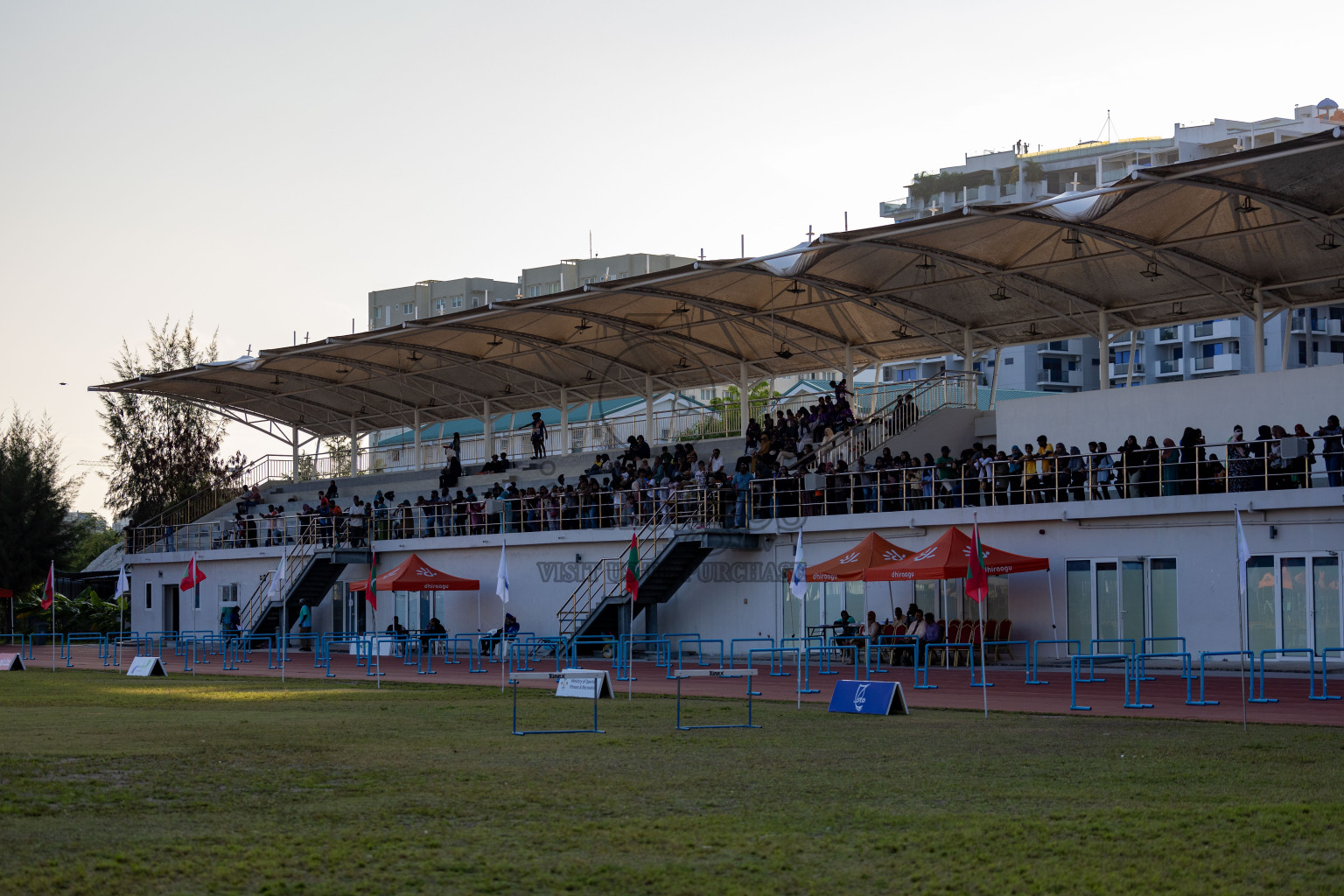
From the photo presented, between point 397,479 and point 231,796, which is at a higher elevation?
point 397,479

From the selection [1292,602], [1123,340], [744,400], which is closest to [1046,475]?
[1292,602]

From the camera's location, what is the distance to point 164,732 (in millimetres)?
17531

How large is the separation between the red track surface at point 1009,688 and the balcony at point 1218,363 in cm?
7949

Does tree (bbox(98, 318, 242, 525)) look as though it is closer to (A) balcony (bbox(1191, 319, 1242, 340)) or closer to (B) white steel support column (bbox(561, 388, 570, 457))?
(B) white steel support column (bbox(561, 388, 570, 457))

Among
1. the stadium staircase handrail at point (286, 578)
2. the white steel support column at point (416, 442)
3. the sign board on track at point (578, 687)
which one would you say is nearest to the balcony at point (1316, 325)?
the white steel support column at point (416, 442)

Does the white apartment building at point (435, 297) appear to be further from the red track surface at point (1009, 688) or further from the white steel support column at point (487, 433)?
the red track surface at point (1009, 688)

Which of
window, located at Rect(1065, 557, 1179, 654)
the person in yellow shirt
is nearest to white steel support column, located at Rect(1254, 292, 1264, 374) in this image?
the person in yellow shirt

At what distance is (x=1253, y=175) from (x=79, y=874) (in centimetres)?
2496

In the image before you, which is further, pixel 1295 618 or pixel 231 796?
pixel 1295 618

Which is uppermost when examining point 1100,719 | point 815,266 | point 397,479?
point 815,266

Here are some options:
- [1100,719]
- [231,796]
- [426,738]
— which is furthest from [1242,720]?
[231,796]

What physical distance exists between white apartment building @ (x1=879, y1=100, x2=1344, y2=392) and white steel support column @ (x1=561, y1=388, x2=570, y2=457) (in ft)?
130

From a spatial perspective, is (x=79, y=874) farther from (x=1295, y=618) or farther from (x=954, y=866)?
(x=1295, y=618)

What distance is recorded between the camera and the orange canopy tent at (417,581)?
38719 mm
